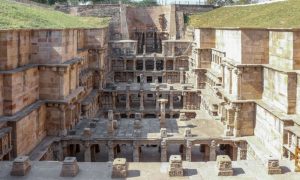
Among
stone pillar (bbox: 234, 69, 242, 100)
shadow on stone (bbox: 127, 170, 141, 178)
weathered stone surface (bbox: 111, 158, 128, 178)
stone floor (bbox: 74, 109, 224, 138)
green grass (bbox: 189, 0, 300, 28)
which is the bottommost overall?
stone floor (bbox: 74, 109, 224, 138)

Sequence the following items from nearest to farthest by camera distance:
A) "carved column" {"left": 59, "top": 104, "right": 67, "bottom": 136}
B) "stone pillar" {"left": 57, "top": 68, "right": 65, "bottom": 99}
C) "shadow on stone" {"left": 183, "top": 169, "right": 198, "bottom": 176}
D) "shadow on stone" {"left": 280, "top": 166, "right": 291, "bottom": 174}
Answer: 1. "shadow on stone" {"left": 183, "top": 169, "right": 198, "bottom": 176}
2. "shadow on stone" {"left": 280, "top": 166, "right": 291, "bottom": 174}
3. "stone pillar" {"left": 57, "top": 68, "right": 65, "bottom": 99}
4. "carved column" {"left": 59, "top": 104, "right": 67, "bottom": 136}

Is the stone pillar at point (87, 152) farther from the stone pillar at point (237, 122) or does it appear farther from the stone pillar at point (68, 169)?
the stone pillar at point (68, 169)

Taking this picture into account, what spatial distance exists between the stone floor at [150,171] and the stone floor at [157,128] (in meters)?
11.9

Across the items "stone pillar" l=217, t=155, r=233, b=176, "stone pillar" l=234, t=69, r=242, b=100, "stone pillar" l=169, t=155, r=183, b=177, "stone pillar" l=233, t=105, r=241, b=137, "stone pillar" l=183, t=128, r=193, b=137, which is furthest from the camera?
"stone pillar" l=183, t=128, r=193, b=137

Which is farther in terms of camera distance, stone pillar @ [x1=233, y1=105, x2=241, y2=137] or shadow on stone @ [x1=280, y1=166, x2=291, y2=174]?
stone pillar @ [x1=233, y1=105, x2=241, y2=137]

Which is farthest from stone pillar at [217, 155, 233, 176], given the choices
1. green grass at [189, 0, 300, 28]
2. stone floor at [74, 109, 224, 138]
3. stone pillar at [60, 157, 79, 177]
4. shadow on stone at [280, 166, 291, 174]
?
green grass at [189, 0, 300, 28]

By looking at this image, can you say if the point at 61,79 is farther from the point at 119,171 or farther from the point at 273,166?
the point at 273,166

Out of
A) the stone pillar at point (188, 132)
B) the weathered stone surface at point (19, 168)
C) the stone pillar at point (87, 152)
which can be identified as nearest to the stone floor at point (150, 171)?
the weathered stone surface at point (19, 168)

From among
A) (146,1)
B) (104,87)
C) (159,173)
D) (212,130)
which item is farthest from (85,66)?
(146,1)

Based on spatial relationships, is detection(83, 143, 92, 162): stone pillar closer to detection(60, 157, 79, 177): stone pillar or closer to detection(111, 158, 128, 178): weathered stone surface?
detection(60, 157, 79, 177): stone pillar

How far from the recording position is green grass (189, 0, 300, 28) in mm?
36894

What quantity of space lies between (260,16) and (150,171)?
30.3 meters

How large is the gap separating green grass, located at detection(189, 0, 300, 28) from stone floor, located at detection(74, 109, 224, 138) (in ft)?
31.4

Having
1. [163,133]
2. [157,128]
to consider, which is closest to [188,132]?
[163,133]
